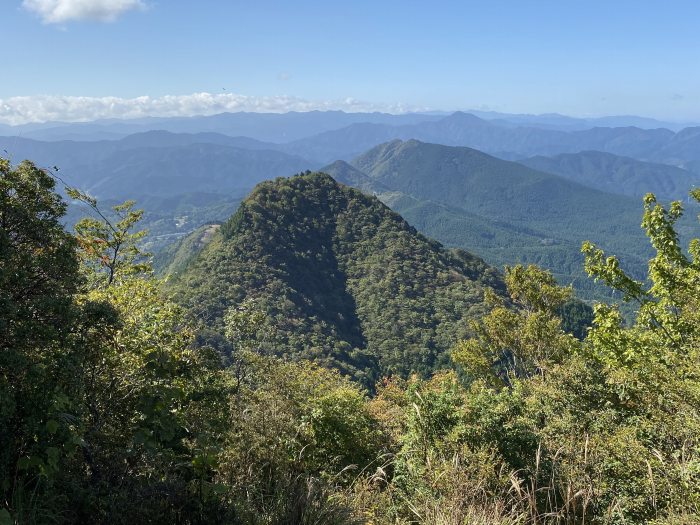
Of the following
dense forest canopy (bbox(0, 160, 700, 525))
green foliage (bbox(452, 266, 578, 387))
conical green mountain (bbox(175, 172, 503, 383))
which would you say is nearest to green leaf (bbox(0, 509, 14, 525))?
dense forest canopy (bbox(0, 160, 700, 525))

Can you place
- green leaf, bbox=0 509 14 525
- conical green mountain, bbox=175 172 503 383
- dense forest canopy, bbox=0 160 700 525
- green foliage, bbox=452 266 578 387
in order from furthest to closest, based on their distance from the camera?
conical green mountain, bbox=175 172 503 383 < green foliage, bbox=452 266 578 387 < dense forest canopy, bbox=0 160 700 525 < green leaf, bbox=0 509 14 525

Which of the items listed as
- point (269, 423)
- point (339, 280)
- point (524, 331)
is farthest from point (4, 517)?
point (339, 280)

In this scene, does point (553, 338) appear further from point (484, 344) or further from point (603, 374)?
point (603, 374)

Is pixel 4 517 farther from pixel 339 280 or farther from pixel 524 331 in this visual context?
pixel 339 280

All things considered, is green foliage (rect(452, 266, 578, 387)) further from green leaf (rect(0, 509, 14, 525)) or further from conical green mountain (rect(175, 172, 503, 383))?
conical green mountain (rect(175, 172, 503, 383))

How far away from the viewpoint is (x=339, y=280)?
9881 centimetres

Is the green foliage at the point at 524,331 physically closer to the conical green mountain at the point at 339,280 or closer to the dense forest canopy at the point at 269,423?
the dense forest canopy at the point at 269,423

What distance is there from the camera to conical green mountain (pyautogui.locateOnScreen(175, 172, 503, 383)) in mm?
70062

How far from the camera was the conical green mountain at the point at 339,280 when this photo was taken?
230 ft

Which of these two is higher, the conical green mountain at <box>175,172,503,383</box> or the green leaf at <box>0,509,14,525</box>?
the green leaf at <box>0,509,14,525</box>

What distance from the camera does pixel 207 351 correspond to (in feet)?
20.6

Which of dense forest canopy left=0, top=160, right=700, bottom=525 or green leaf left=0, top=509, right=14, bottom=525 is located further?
dense forest canopy left=0, top=160, right=700, bottom=525

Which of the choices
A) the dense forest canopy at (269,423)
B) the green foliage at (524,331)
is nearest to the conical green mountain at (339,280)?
the green foliage at (524,331)

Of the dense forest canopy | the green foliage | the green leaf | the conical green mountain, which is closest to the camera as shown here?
the green leaf
